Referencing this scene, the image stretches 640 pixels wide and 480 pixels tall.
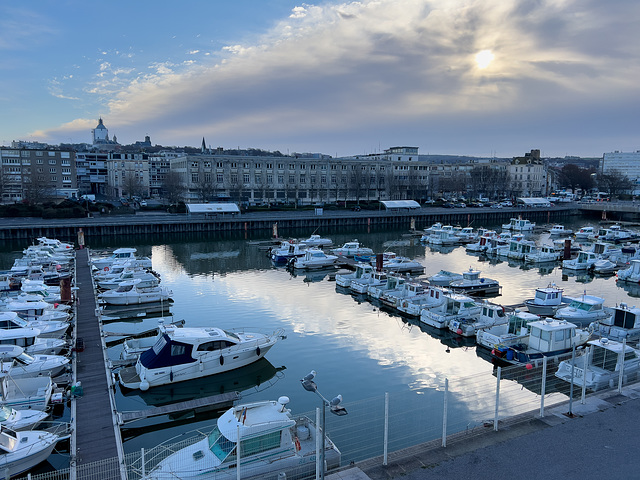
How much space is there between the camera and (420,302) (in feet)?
109

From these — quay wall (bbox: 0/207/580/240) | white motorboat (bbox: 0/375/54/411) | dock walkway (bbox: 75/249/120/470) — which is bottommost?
dock walkway (bbox: 75/249/120/470)

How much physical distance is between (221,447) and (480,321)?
20731 mm

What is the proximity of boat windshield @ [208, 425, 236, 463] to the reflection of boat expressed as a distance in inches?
346

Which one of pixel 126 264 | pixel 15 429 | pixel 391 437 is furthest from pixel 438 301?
pixel 126 264

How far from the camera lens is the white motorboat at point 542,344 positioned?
2320 centimetres

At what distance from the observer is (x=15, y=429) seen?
49.3 ft

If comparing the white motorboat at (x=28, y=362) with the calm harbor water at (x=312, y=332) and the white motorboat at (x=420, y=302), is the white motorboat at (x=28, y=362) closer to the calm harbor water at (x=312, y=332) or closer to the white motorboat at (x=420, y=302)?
the calm harbor water at (x=312, y=332)

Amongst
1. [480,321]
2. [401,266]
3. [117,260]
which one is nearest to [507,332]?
[480,321]

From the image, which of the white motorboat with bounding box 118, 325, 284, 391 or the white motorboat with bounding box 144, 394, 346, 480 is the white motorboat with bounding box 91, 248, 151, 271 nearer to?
the white motorboat with bounding box 118, 325, 284, 391

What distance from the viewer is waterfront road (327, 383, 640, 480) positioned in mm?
11266

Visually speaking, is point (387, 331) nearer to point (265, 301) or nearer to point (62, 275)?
point (265, 301)

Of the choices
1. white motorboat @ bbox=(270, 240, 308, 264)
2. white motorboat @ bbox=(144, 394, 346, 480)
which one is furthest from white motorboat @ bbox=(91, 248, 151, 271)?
white motorboat @ bbox=(144, 394, 346, 480)

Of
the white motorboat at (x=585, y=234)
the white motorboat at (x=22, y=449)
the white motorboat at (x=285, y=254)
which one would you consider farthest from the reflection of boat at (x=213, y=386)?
the white motorboat at (x=585, y=234)

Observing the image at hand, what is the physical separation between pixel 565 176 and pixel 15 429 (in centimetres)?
20031
